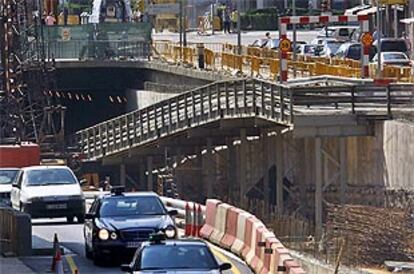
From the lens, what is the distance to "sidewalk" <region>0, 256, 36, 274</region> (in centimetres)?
2722

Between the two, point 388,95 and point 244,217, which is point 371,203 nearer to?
point 388,95

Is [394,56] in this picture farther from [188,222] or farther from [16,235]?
[16,235]

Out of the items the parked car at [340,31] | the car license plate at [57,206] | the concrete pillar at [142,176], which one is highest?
the parked car at [340,31]

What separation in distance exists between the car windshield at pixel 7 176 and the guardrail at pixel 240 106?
8085 millimetres

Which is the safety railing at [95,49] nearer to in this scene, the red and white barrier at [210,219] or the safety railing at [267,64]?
the safety railing at [267,64]

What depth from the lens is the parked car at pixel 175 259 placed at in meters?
21.6

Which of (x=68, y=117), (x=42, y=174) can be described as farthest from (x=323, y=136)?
(x=68, y=117)

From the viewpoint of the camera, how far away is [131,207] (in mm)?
28500

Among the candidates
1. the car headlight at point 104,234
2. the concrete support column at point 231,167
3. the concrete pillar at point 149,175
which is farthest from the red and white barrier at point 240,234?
the concrete pillar at point 149,175

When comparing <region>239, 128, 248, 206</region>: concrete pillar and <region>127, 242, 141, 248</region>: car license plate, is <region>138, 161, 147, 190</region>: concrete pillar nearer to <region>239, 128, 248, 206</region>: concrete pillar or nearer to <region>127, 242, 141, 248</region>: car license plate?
<region>239, 128, 248, 206</region>: concrete pillar

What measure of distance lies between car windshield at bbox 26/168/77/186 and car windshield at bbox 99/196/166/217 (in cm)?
836

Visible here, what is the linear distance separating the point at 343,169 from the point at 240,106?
6292 mm

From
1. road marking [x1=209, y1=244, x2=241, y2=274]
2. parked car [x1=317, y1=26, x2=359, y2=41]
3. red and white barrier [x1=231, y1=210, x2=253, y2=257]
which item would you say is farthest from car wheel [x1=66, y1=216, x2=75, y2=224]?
parked car [x1=317, y1=26, x2=359, y2=41]

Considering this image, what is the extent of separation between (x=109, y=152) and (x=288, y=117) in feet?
54.8
